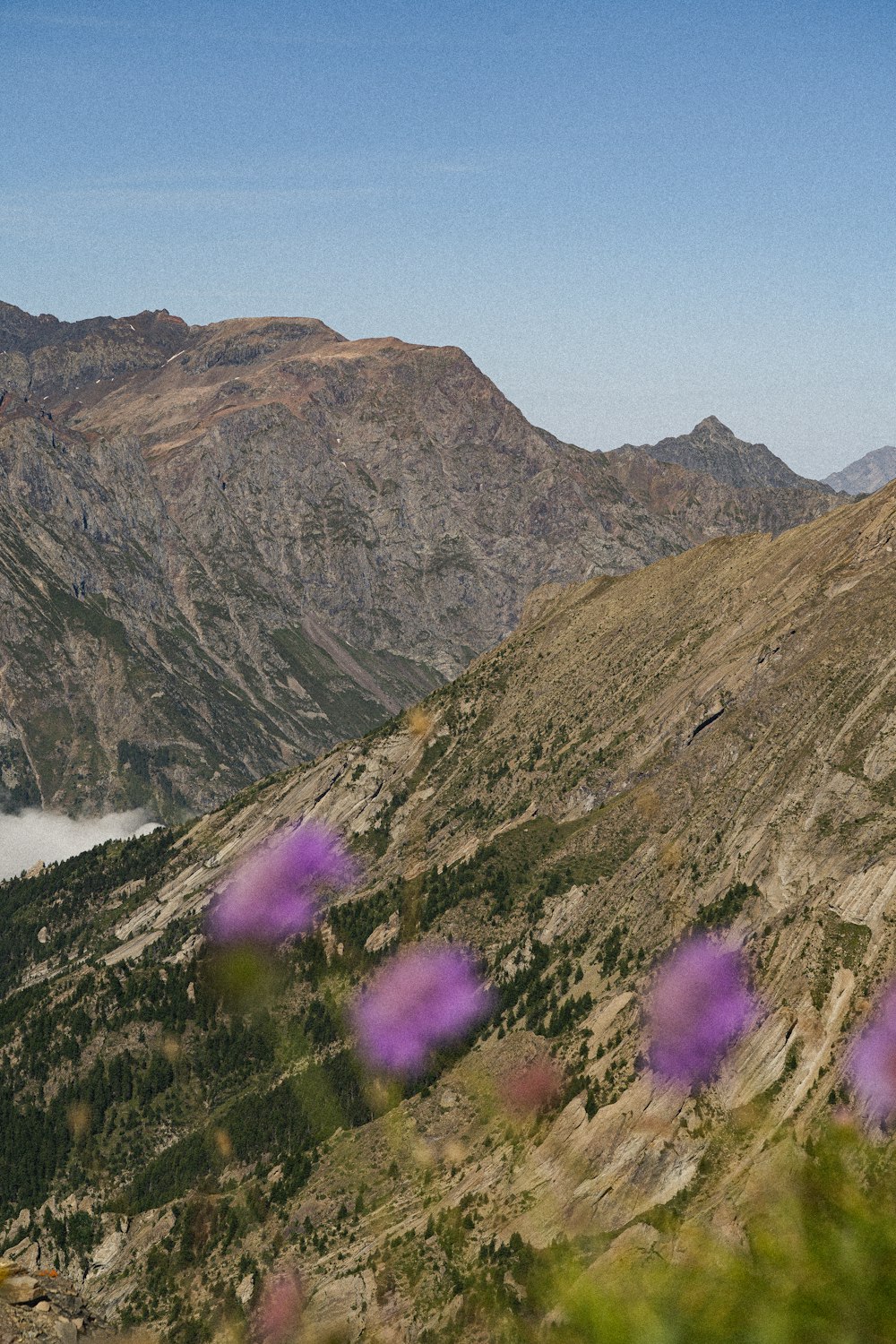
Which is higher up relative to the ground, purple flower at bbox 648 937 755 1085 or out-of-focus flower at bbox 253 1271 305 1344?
purple flower at bbox 648 937 755 1085

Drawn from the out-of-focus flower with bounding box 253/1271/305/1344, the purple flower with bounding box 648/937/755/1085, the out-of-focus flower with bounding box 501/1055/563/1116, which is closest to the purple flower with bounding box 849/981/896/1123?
the purple flower with bounding box 648/937/755/1085

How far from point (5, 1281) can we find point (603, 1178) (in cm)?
6850

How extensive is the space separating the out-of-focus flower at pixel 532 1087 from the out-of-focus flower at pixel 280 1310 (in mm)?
33179

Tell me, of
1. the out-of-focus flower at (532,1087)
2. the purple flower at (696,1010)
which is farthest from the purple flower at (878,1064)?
the out-of-focus flower at (532,1087)

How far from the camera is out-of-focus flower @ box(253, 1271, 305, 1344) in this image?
480ft

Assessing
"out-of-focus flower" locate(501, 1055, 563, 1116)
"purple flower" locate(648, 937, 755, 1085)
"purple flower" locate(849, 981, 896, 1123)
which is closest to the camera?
"purple flower" locate(849, 981, 896, 1123)

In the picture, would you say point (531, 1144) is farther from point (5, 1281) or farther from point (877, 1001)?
point (5, 1281)

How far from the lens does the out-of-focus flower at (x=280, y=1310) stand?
146250 mm

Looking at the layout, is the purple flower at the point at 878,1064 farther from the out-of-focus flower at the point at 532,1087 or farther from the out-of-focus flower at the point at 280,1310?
the out-of-focus flower at the point at 280,1310

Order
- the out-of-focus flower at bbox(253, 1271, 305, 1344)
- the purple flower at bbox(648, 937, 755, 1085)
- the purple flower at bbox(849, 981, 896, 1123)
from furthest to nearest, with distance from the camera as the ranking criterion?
1. the out-of-focus flower at bbox(253, 1271, 305, 1344)
2. the purple flower at bbox(648, 937, 755, 1085)
3. the purple flower at bbox(849, 981, 896, 1123)

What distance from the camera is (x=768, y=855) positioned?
197000 millimetres

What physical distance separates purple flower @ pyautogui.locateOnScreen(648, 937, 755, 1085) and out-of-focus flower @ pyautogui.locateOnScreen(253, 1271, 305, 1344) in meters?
44.9

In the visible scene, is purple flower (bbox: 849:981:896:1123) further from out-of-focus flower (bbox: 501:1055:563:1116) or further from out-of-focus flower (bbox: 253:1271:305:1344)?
out-of-focus flower (bbox: 253:1271:305:1344)

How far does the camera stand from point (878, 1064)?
383ft
